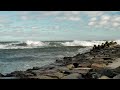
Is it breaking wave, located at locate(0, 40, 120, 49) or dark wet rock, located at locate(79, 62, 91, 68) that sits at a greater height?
breaking wave, located at locate(0, 40, 120, 49)

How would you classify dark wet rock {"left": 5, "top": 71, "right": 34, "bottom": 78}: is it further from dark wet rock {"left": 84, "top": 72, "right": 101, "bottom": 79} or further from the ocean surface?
dark wet rock {"left": 84, "top": 72, "right": 101, "bottom": 79}

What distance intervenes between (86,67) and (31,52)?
0.89 m

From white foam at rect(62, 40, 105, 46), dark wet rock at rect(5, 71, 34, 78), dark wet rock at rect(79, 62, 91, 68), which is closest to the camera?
dark wet rock at rect(5, 71, 34, 78)

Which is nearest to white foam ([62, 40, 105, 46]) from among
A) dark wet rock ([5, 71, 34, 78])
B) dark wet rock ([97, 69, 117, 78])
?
dark wet rock ([97, 69, 117, 78])

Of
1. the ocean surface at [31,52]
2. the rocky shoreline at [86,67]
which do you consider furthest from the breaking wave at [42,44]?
the rocky shoreline at [86,67]

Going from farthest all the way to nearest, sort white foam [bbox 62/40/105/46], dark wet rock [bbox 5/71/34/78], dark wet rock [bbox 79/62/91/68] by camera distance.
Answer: dark wet rock [bbox 79/62/91/68] → white foam [bbox 62/40/105/46] → dark wet rock [bbox 5/71/34/78]

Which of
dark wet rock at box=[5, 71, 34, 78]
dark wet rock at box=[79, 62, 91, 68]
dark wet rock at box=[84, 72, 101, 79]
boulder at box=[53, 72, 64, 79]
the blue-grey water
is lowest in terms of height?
dark wet rock at box=[84, 72, 101, 79]

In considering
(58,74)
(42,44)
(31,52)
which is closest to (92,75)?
(58,74)

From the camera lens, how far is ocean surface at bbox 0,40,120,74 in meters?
4.35

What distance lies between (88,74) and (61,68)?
0.46 meters

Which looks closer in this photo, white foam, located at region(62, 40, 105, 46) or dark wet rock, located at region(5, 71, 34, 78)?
dark wet rock, located at region(5, 71, 34, 78)

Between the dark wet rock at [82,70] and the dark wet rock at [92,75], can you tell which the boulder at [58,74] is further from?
the dark wet rock at [92,75]

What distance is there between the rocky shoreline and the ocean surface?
0.28 feet
